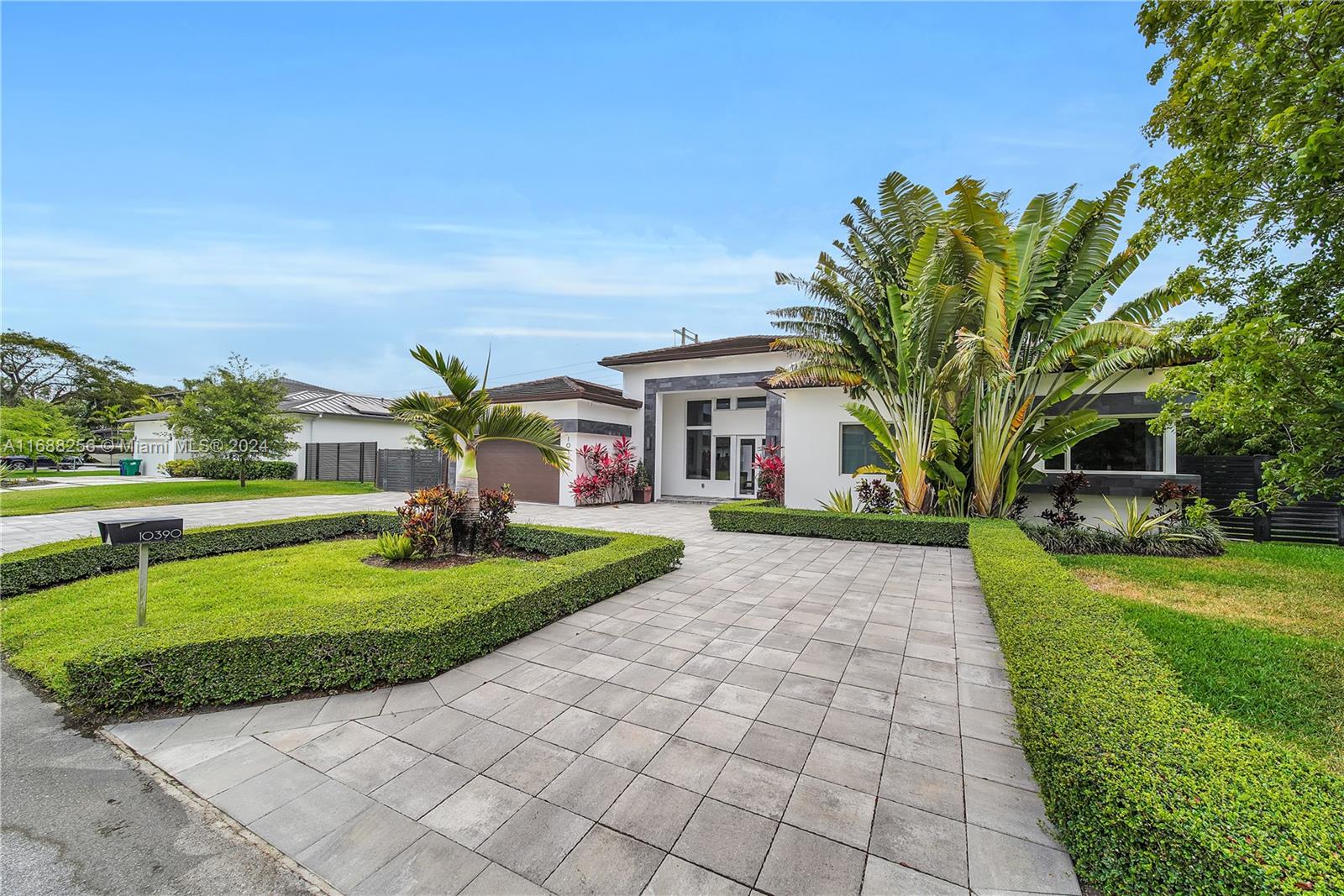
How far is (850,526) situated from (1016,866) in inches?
296

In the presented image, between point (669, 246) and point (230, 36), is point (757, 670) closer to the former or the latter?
point (230, 36)

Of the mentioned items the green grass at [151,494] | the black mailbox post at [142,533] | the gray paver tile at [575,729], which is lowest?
the gray paver tile at [575,729]

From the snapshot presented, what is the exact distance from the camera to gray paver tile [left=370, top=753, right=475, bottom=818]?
7.68ft

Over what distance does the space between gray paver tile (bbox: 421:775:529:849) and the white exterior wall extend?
21914mm

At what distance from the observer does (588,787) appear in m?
2.46

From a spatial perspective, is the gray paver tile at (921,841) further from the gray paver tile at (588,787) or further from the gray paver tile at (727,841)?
the gray paver tile at (588,787)

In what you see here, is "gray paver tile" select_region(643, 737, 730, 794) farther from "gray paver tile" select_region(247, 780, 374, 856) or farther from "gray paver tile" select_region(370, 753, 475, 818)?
"gray paver tile" select_region(247, 780, 374, 856)

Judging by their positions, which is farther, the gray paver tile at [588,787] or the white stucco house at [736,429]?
the white stucco house at [736,429]

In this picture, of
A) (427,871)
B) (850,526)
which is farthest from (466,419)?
(850,526)

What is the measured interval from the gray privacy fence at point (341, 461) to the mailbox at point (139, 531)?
17824mm

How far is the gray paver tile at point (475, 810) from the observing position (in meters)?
2.16

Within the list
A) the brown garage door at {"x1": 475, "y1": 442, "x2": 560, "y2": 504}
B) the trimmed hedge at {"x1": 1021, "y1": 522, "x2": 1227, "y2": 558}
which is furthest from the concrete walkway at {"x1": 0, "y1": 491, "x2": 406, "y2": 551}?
the trimmed hedge at {"x1": 1021, "y1": 522, "x2": 1227, "y2": 558}

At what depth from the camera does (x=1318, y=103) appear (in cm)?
329

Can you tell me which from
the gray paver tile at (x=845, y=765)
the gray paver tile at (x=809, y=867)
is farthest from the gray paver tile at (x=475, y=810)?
the gray paver tile at (x=845, y=765)
